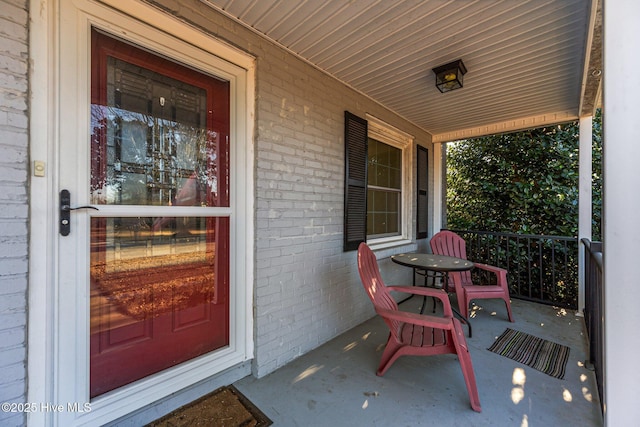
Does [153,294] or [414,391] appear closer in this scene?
[153,294]

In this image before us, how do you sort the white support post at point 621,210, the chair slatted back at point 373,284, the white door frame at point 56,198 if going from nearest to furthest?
the white support post at point 621,210 → the white door frame at point 56,198 → the chair slatted back at point 373,284

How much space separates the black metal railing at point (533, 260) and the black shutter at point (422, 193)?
80 centimetres

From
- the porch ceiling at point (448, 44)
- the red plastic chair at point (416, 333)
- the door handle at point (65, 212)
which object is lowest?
the red plastic chair at point (416, 333)

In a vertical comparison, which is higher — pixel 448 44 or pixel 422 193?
pixel 448 44

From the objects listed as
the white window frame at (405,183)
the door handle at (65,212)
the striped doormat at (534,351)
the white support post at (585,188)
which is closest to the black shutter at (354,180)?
the white window frame at (405,183)

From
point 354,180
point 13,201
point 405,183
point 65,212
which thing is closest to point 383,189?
point 405,183

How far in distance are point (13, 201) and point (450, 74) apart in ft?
10.4

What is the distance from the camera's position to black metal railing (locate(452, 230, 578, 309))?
3953 millimetres

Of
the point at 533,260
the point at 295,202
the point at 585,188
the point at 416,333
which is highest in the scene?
the point at 585,188

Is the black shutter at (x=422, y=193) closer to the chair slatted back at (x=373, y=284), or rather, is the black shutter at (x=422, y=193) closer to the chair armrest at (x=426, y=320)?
the chair slatted back at (x=373, y=284)

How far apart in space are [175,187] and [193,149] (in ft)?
0.96

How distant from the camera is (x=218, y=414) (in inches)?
67.5

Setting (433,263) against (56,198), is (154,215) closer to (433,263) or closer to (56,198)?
(56,198)

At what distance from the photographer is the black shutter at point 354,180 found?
2.91m
